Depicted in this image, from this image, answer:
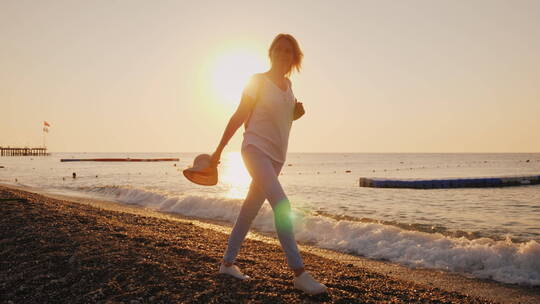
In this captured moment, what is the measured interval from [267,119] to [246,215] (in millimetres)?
1046

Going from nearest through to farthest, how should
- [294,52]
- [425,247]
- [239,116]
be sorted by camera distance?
[239,116] < [294,52] < [425,247]

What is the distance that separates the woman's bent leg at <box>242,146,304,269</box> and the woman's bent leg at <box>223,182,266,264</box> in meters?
0.31

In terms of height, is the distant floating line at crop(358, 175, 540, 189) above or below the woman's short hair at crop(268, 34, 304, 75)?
below

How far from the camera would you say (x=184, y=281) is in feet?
13.3

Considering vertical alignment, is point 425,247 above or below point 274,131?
below

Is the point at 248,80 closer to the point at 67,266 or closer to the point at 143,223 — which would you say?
the point at 67,266

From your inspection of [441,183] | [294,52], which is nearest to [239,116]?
[294,52]

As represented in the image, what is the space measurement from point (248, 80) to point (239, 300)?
6.67 ft

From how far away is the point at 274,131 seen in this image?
368cm

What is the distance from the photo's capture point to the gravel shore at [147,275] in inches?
147

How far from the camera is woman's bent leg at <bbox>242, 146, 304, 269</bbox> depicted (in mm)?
3592

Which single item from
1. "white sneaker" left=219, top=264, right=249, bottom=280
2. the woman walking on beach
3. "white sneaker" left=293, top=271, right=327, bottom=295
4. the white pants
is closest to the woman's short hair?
the woman walking on beach

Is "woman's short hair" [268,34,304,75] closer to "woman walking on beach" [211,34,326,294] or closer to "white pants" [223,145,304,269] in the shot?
"woman walking on beach" [211,34,326,294]

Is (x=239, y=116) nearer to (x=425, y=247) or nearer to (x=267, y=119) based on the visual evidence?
(x=267, y=119)
